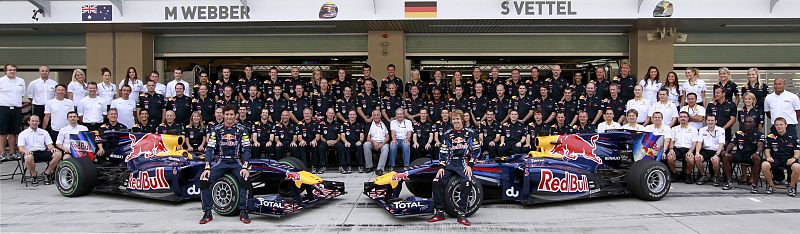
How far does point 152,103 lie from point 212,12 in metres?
2.53

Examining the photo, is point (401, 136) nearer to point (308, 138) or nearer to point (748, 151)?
point (308, 138)

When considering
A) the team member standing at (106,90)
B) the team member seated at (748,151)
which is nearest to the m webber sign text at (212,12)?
the team member standing at (106,90)

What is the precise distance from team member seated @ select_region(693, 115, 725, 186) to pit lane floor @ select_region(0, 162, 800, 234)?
1099mm

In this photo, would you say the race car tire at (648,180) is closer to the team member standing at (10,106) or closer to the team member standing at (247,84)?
the team member standing at (247,84)

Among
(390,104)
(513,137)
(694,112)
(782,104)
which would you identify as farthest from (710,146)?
(390,104)

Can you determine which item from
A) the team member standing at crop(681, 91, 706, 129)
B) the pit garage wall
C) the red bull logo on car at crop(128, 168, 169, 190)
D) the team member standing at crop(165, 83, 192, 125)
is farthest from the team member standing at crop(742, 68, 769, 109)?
the team member standing at crop(165, 83, 192, 125)

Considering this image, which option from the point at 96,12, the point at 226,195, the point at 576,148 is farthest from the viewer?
the point at 96,12

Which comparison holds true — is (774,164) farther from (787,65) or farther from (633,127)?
(787,65)

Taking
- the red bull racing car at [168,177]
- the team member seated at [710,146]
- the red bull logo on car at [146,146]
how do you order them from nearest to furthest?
the red bull racing car at [168,177] < the red bull logo on car at [146,146] < the team member seated at [710,146]

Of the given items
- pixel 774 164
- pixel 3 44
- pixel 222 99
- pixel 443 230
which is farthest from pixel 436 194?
pixel 3 44

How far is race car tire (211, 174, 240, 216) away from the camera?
793 centimetres

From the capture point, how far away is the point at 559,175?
8797 millimetres

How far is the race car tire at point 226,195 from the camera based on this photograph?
7934 mm

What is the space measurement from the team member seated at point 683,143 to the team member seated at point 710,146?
0.12m
